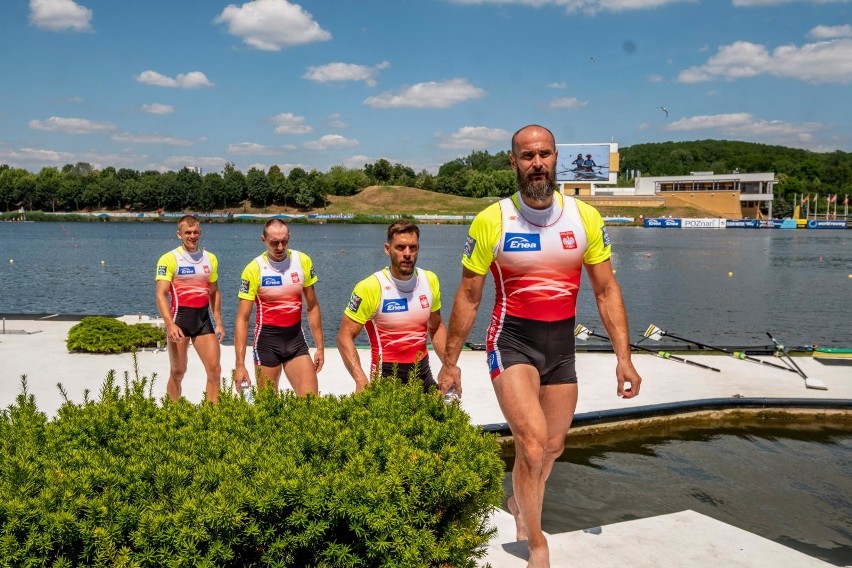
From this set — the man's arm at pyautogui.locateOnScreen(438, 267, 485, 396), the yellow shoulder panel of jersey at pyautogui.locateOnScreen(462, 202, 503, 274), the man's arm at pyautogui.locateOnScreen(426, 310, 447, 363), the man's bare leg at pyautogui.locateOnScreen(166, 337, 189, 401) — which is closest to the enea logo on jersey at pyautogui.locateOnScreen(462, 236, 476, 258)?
the yellow shoulder panel of jersey at pyautogui.locateOnScreen(462, 202, 503, 274)

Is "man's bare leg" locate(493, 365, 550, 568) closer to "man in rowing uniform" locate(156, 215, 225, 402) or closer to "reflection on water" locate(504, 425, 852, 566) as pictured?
"reflection on water" locate(504, 425, 852, 566)

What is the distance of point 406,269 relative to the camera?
657cm

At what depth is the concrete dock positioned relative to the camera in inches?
212

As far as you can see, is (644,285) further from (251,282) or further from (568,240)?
(568,240)

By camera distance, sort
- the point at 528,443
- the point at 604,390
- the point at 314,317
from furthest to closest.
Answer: the point at 604,390
the point at 314,317
the point at 528,443

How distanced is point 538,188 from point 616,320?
1.21 m

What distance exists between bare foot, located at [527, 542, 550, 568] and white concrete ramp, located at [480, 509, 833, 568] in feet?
0.57

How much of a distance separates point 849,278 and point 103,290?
50895mm

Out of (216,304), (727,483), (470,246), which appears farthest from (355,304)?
(727,483)

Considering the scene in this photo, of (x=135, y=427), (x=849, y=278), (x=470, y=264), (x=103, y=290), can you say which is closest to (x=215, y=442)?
(x=135, y=427)

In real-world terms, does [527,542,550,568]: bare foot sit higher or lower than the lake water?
higher

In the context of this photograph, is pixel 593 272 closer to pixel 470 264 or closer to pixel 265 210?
pixel 470 264

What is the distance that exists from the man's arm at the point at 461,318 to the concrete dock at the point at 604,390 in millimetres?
1382

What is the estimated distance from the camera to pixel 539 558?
4.92m
